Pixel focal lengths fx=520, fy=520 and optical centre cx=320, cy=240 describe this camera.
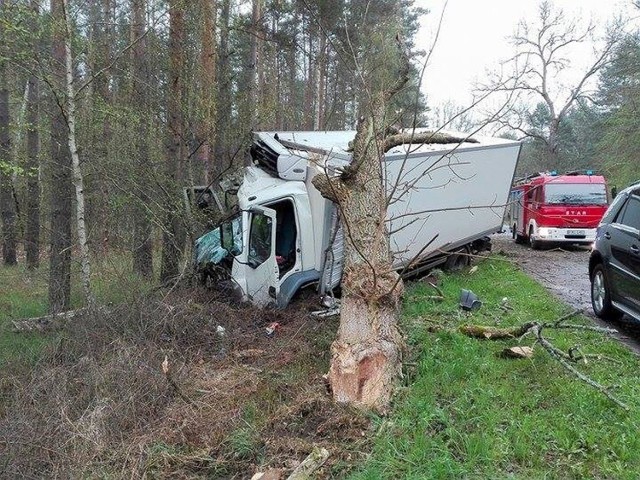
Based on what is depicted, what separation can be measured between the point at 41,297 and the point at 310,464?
324 inches

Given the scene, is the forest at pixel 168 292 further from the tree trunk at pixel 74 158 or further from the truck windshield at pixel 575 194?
the truck windshield at pixel 575 194

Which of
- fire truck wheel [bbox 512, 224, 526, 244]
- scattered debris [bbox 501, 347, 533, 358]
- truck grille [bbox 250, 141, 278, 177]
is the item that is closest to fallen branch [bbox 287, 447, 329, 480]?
scattered debris [bbox 501, 347, 533, 358]

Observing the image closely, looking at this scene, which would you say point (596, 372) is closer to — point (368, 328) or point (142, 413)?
point (368, 328)

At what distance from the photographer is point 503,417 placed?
4.20 meters

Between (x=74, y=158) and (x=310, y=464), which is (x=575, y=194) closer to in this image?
(x=74, y=158)

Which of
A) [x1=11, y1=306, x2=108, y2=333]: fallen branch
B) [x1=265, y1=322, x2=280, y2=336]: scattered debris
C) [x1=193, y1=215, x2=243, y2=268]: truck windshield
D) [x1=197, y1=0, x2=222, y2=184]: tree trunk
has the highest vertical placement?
[x1=197, y1=0, x2=222, y2=184]: tree trunk

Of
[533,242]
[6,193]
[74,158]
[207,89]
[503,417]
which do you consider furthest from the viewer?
[533,242]

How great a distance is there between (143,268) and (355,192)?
19.6 feet

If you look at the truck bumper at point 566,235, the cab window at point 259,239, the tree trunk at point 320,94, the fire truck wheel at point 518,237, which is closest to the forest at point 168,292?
the cab window at point 259,239

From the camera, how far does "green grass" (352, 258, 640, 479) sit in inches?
141

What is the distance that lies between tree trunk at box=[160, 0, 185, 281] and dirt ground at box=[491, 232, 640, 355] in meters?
6.60

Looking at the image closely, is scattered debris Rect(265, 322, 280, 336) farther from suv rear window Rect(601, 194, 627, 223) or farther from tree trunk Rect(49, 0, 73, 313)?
suv rear window Rect(601, 194, 627, 223)

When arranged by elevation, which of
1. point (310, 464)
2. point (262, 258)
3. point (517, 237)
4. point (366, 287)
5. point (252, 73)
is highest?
point (252, 73)

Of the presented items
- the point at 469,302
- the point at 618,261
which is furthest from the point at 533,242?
the point at 618,261
